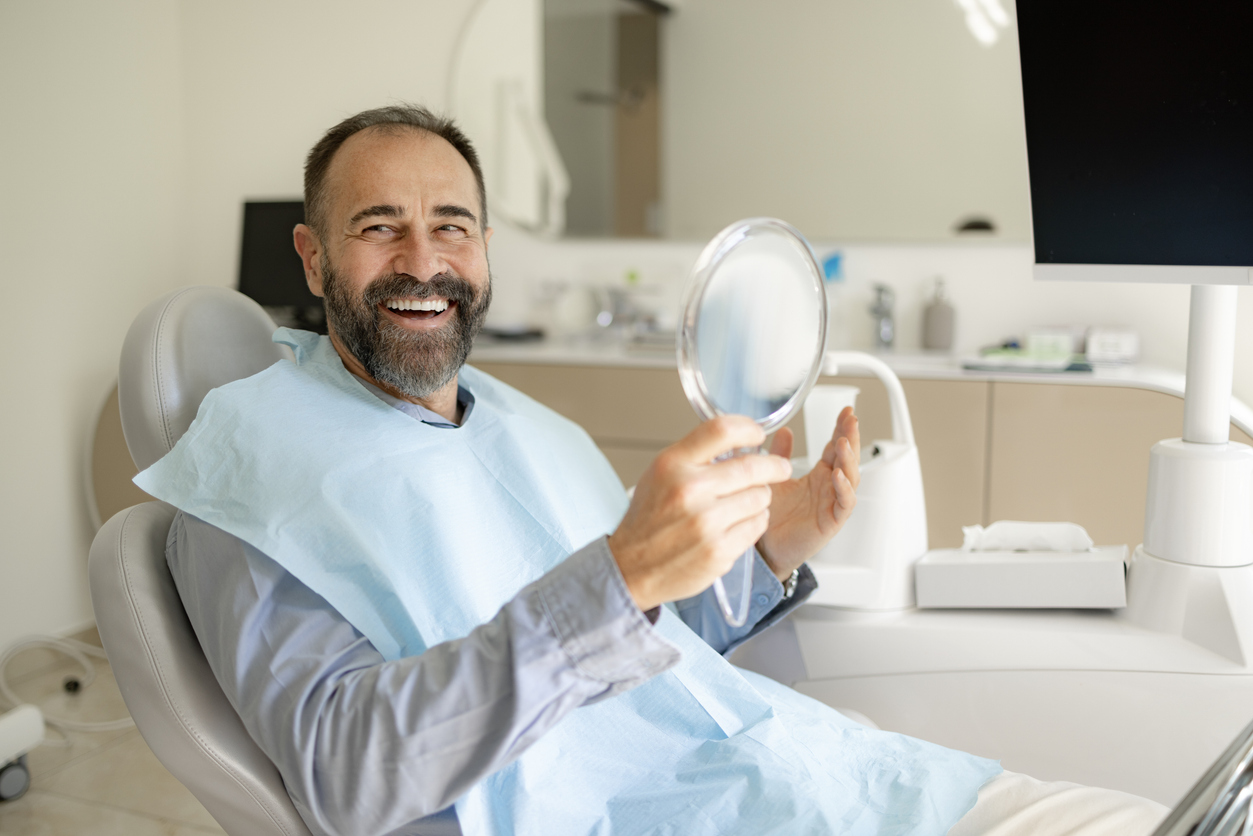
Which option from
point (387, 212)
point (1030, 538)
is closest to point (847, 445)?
point (1030, 538)

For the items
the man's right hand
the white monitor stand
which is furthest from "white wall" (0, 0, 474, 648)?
the man's right hand

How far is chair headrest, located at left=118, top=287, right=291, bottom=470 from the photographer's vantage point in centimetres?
120

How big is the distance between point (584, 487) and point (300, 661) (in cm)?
60

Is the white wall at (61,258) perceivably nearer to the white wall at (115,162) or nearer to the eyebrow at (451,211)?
the white wall at (115,162)

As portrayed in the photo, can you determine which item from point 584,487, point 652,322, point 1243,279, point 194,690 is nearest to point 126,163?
point 652,322

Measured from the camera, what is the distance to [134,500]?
118 inches

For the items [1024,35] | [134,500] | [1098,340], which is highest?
[1024,35]

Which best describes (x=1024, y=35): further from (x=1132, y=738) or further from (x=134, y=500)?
(x=134, y=500)

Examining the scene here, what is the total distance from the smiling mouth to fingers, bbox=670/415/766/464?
2.29 ft

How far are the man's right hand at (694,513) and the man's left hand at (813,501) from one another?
1.18 ft

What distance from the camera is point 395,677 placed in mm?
860

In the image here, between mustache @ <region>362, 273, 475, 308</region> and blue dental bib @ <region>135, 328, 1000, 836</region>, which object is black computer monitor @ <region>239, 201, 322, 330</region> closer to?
mustache @ <region>362, 273, 475, 308</region>

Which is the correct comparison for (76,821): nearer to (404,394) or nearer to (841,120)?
(404,394)

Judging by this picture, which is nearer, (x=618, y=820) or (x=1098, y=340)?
(x=618, y=820)
